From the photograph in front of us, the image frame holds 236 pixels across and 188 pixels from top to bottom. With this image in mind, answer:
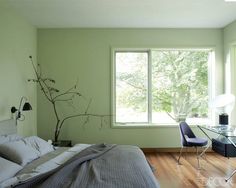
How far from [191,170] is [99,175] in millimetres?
2492

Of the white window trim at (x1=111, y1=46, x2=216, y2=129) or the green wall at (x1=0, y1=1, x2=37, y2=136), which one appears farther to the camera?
the white window trim at (x1=111, y1=46, x2=216, y2=129)

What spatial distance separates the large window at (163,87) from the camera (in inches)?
223

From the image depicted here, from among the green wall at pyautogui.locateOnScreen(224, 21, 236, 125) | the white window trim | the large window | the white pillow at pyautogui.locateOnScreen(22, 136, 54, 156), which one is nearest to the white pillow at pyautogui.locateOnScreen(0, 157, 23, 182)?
the white pillow at pyautogui.locateOnScreen(22, 136, 54, 156)

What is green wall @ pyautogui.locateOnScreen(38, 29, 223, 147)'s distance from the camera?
547cm

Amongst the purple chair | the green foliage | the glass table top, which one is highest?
the green foliage

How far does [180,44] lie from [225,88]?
1321 mm

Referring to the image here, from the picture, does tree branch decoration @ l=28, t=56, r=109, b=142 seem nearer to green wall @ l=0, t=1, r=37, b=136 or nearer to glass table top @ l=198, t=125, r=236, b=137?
green wall @ l=0, t=1, r=37, b=136

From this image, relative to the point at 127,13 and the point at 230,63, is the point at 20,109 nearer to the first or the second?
the point at 127,13

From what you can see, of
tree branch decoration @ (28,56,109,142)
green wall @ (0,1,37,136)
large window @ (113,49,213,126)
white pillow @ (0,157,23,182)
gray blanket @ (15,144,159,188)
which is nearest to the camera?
gray blanket @ (15,144,159,188)

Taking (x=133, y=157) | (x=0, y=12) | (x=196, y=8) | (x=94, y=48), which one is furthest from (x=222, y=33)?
(x=0, y=12)

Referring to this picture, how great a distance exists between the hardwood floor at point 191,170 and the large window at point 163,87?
867 mm

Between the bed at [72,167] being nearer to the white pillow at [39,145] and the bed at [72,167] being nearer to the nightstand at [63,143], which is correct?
the white pillow at [39,145]

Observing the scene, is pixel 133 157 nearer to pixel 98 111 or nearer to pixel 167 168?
pixel 167 168

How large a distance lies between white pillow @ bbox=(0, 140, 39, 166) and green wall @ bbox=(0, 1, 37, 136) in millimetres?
1082
